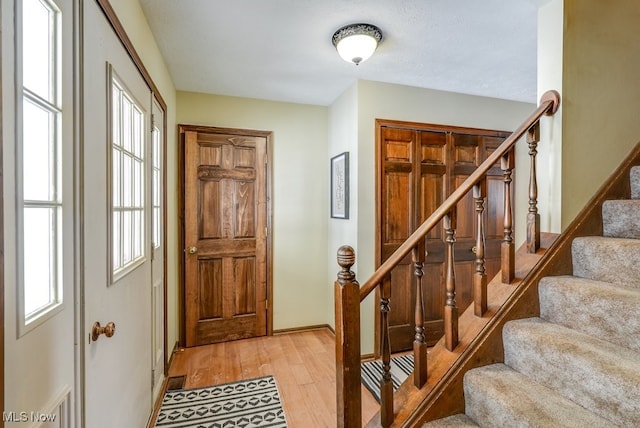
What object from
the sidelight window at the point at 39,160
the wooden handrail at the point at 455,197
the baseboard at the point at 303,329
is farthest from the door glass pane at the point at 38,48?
the baseboard at the point at 303,329

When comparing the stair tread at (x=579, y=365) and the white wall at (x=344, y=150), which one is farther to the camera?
the white wall at (x=344, y=150)

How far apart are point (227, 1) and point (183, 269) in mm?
2312

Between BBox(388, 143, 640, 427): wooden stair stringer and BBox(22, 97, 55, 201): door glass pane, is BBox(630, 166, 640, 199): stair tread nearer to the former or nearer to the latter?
BBox(388, 143, 640, 427): wooden stair stringer

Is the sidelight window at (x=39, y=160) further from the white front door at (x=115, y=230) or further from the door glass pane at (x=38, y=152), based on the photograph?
the white front door at (x=115, y=230)

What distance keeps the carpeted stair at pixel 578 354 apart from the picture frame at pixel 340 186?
175cm

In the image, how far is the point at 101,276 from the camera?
4.02 feet

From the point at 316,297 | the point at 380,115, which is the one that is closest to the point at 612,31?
the point at 380,115

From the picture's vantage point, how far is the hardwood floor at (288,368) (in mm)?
2084

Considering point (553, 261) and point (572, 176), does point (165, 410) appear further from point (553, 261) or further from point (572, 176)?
point (572, 176)

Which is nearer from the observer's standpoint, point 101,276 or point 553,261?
point 101,276

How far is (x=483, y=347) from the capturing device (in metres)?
1.41

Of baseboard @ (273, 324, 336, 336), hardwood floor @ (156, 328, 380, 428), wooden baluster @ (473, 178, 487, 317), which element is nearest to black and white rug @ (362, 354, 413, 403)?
hardwood floor @ (156, 328, 380, 428)

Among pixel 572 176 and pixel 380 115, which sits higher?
pixel 380 115

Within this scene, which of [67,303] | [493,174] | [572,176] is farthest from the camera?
[493,174]
